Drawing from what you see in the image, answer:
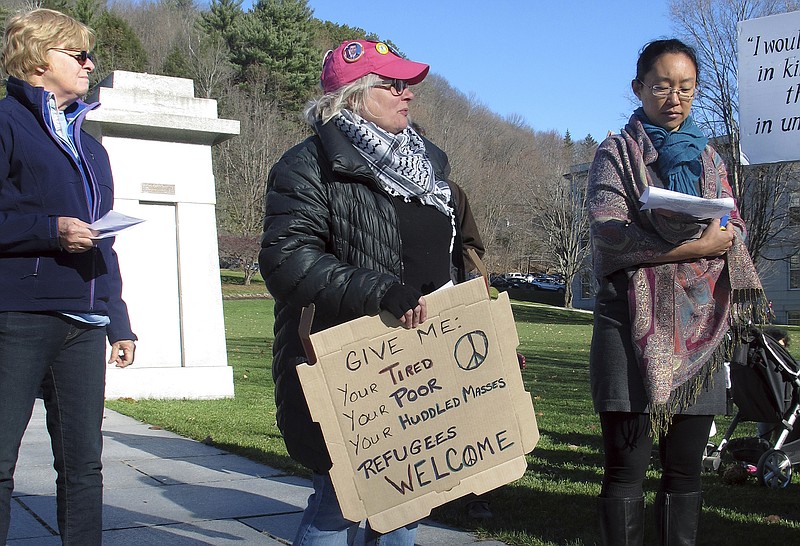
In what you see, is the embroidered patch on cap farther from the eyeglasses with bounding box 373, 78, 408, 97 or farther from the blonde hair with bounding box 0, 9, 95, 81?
the blonde hair with bounding box 0, 9, 95, 81

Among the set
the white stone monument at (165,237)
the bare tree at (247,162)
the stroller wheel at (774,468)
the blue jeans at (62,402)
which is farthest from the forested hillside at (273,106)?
the blue jeans at (62,402)

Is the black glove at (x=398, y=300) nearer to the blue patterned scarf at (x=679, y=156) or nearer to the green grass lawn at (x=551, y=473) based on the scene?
the blue patterned scarf at (x=679, y=156)

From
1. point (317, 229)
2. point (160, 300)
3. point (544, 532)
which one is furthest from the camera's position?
point (160, 300)

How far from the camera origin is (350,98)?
2809 millimetres

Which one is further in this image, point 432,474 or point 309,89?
point 309,89

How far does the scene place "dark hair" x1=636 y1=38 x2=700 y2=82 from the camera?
3.15 metres

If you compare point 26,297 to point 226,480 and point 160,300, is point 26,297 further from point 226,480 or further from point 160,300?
point 160,300

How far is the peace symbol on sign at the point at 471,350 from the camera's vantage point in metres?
2.70

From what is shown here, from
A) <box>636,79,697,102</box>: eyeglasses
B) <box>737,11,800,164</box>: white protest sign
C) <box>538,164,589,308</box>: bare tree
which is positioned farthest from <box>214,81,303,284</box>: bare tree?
<box>636,79,697,102</box>: eyeglasses

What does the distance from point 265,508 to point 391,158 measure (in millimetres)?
2750

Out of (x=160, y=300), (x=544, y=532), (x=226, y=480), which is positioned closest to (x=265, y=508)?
(x=226, y=480)

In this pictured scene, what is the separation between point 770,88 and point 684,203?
2356 millimetres

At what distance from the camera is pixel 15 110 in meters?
3.03

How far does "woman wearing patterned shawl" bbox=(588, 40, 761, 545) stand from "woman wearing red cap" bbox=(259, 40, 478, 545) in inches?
24.8
